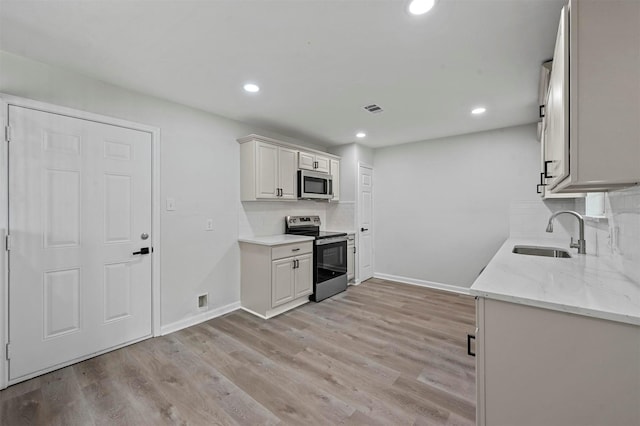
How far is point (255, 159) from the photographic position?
327 cm

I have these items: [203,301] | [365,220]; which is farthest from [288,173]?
[203,301]

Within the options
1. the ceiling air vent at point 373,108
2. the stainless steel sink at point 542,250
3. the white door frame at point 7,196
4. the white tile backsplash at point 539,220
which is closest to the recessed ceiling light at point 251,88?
the white door frame at point 7,196

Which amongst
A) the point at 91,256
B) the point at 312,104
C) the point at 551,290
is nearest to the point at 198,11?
the point at 312,104

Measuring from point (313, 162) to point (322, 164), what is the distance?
217 millimetres

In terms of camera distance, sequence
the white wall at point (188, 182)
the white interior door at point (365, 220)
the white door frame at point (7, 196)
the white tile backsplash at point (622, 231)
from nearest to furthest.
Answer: the white tile backsplash at point (622, 231), the white door frame at point (7, 196), the white wall at point (188, 182), the white interior door at point (365, 220)

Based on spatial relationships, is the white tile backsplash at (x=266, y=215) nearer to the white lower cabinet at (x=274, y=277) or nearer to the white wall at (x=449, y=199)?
the white lower cabinet at (x=274, y=277)

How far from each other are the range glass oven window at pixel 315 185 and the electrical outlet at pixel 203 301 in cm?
186

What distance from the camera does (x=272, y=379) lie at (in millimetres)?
2002

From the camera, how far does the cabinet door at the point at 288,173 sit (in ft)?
11.7

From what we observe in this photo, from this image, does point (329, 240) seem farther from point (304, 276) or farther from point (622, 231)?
point (622, 231)

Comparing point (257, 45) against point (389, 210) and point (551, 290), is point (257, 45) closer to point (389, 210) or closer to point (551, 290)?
point (551, 290)

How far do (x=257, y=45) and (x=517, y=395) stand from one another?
241 cm

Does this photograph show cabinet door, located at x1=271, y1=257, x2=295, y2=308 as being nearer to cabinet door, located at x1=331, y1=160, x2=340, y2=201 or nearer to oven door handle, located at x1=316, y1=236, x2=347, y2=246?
oven door handle, located at x1=316, y1=236, x2=347, y2=246

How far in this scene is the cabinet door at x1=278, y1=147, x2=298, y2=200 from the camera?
11.7ft
